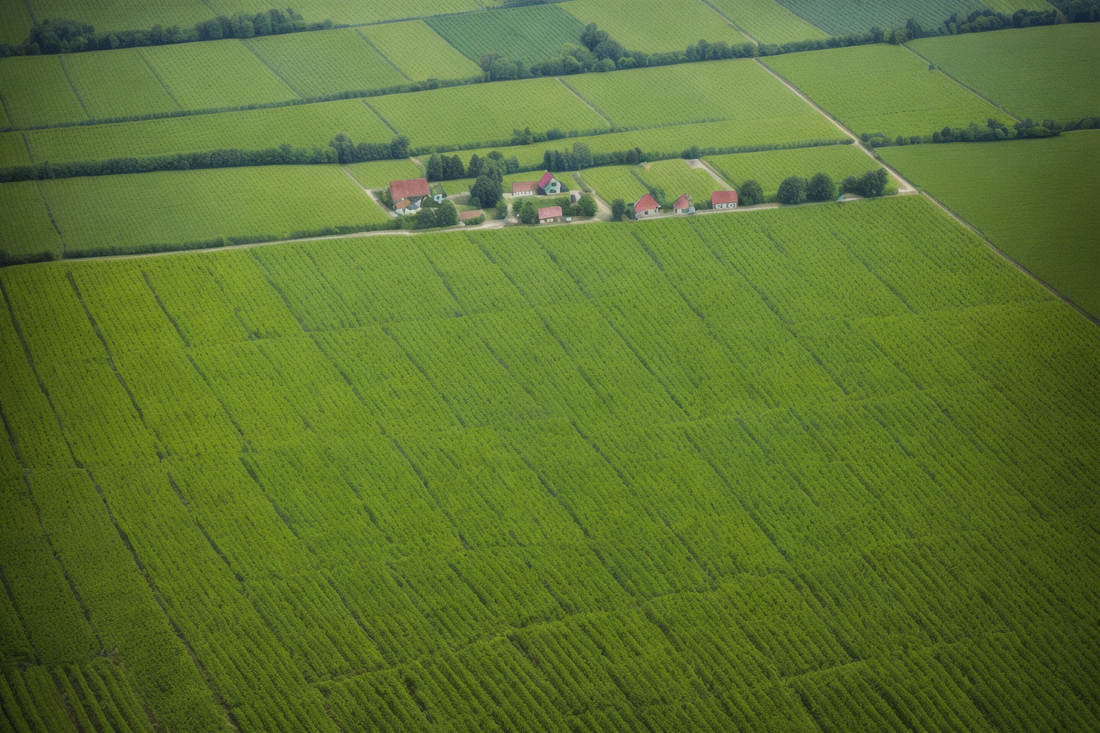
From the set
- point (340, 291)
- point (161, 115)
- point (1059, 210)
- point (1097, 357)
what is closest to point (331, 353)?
point (340, 291)

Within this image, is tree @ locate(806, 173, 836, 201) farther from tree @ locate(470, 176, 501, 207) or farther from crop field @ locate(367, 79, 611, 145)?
tree @ locate(470, 176, 501, 207)

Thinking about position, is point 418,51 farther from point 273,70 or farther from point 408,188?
point 408,188

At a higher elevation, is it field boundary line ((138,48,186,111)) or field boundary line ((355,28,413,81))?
field boundary line ((355,28,413,81))

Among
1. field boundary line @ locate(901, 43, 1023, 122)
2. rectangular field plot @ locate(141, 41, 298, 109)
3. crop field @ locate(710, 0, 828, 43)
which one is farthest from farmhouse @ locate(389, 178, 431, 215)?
field boundary line @ locate(901, 43, 1023, 122)

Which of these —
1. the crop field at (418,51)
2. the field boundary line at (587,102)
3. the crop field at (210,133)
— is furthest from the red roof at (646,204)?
the crop field at (418,51)

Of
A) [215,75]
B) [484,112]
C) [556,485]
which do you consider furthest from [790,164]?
[215,75]

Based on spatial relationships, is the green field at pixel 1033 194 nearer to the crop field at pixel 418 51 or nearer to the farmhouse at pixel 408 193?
the farmhouse at pixel 408 193
